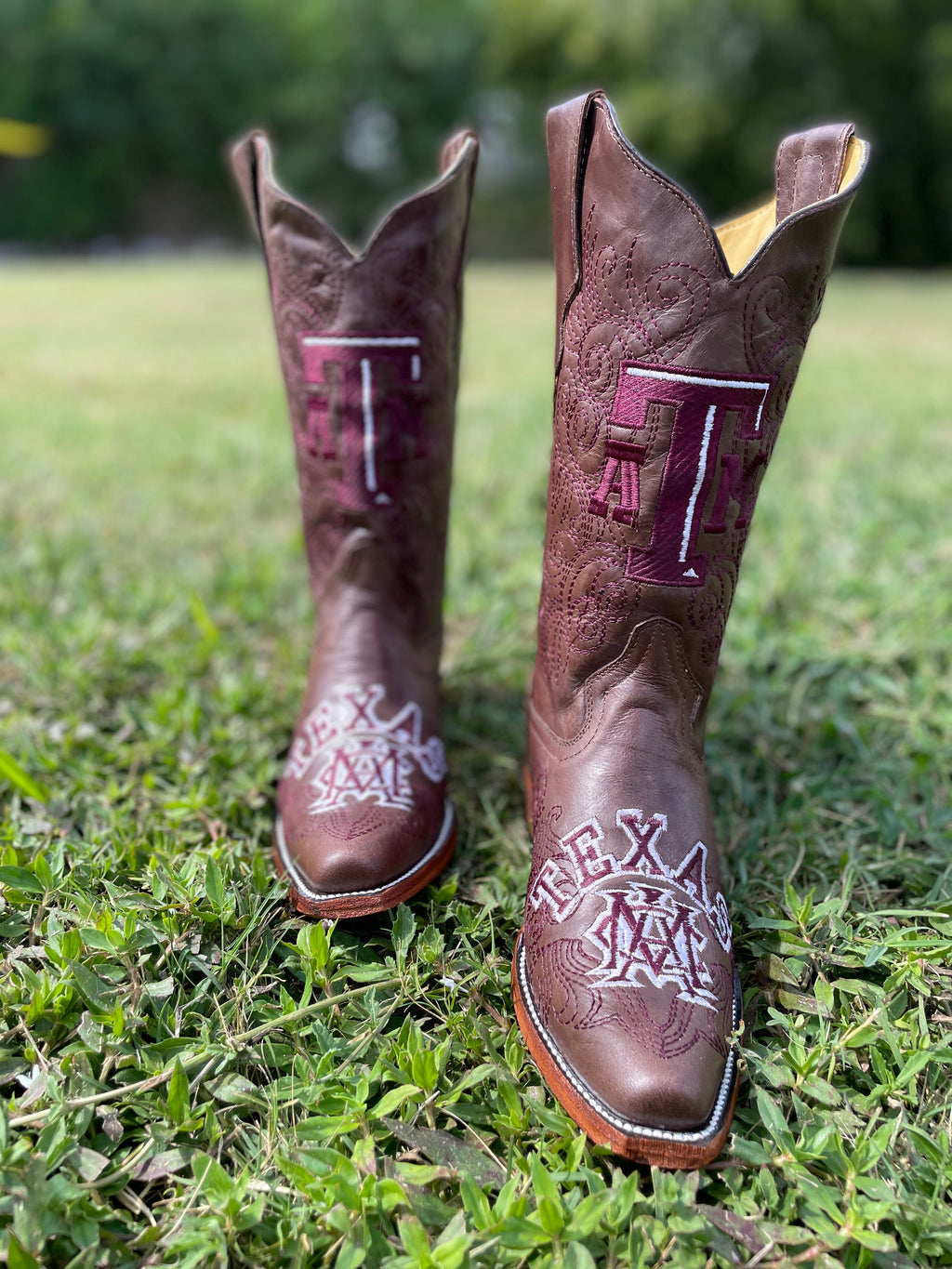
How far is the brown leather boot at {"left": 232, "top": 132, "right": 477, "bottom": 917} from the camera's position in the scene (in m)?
1.19

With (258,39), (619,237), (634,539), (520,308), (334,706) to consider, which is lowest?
(520,308)

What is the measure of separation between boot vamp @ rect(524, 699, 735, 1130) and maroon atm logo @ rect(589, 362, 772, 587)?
0.20 metres

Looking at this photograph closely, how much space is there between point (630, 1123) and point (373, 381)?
963 mm

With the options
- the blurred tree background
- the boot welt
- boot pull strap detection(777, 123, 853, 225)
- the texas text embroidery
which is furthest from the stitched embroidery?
the blurred tree background

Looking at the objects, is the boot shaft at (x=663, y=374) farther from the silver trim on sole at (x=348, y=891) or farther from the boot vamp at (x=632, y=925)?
the silver trim on sole at (x=348, y=891)

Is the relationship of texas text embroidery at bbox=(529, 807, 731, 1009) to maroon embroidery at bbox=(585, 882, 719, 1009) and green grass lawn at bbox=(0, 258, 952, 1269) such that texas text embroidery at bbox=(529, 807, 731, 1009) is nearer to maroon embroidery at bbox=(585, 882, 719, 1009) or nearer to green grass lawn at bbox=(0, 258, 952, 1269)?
maroon embroidery at bbox=(585, 882, 719, 1009)

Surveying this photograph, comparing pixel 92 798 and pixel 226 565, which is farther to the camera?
pixel 226 565

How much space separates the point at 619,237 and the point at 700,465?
26 centimetres

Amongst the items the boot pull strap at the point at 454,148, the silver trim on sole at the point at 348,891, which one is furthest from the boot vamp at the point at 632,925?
the boot pull strap at the point at 454,148

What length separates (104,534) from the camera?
2434 millimetres

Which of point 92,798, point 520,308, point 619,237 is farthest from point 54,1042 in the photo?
point 520,308

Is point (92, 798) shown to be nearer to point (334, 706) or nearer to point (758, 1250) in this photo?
point (334, 706)

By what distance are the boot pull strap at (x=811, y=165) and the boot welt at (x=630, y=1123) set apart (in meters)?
0.88

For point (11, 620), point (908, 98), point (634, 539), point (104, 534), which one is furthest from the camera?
point (908, 98)
